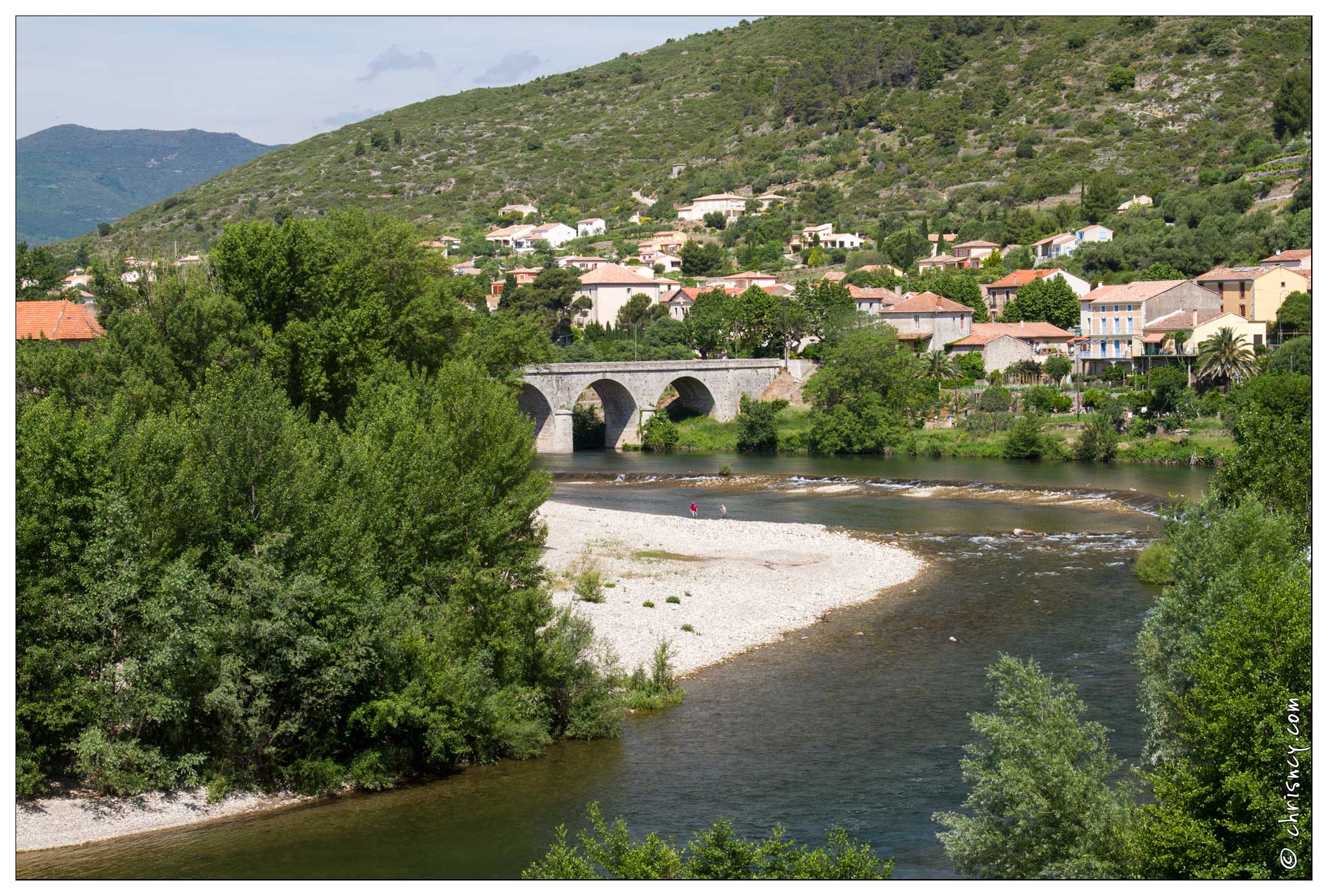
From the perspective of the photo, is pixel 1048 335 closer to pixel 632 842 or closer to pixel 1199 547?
pixel 1199 547

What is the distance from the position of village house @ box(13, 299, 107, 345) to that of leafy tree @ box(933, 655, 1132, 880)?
119 ft

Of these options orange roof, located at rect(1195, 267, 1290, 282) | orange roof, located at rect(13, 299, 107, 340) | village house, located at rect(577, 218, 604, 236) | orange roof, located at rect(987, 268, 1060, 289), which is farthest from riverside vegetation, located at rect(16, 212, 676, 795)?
village house, located at rect(577, 218, 604, 236)

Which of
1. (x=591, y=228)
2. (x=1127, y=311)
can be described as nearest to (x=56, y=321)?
(x=1127, y=311)

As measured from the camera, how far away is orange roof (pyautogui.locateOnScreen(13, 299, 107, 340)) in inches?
1737

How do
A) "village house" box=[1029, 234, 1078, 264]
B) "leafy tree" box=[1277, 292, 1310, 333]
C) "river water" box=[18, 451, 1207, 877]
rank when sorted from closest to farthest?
1. "river water" box=[18, 451, 1207, 877]
2. "leafy tree" box=[1277, 292, 1310, 333]
3. "village house" box=[1029, 234, 1078, 264]

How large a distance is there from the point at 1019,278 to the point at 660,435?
26745 mm

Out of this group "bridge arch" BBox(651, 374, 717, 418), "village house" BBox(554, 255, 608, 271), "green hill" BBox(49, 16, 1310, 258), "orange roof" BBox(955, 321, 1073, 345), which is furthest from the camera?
"green hill" BBox(49, 16, 1310, 258)

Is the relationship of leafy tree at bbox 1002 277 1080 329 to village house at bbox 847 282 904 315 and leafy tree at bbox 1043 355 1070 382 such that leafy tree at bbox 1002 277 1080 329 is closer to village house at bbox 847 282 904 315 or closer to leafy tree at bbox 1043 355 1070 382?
village house at bbox 847 282 904 315

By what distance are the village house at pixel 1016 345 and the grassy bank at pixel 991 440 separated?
8.97m

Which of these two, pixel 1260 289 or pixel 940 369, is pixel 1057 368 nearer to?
pixel 940 369

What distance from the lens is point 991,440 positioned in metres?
59.9

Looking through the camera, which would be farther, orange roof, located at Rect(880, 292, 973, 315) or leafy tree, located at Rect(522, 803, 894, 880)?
orange roof, located at Rect(880, 292, 973, 315)

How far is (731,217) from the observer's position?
130m

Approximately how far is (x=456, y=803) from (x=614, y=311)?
73.7 m
